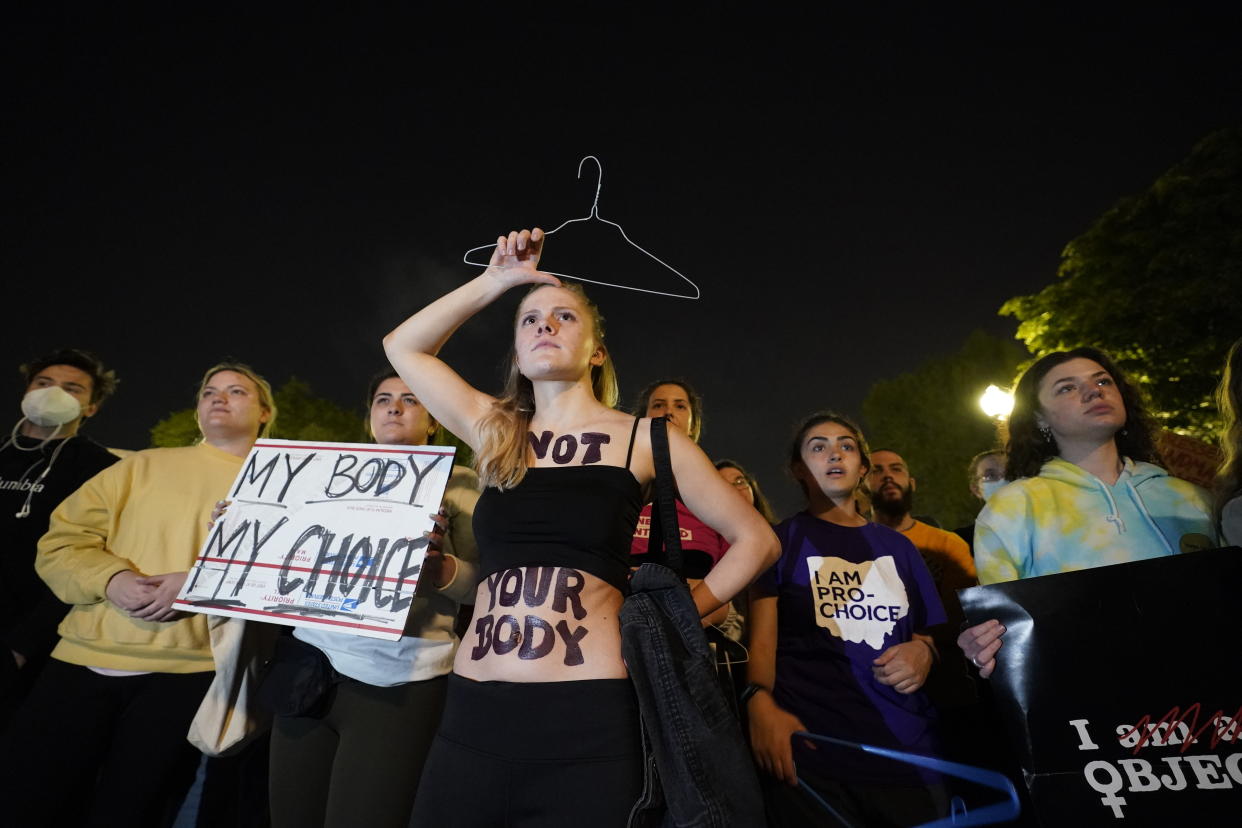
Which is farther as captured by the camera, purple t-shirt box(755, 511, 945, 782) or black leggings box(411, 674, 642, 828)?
purple t-shirt box(755, 511, 945, 782)

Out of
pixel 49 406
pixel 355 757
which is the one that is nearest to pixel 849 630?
pixel 355 757

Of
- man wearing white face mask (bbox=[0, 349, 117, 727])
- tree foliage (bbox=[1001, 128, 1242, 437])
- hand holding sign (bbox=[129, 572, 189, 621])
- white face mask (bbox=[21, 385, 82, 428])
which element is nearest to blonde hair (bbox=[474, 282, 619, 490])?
hand holding sign (bbox=[129, 572, 189, 621])

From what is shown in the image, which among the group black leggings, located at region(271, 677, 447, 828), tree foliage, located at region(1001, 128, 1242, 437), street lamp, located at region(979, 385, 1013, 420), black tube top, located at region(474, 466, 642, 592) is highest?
tree foliage, located at region(1001, 128, 1242, 437)

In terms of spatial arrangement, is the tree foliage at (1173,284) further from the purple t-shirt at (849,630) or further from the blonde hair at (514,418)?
the blonde hair at (514,418)

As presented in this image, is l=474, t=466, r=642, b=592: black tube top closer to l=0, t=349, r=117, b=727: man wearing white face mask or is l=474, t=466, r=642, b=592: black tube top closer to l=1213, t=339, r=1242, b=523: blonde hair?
l=1213, t=339, r=1242, b=523: blonde hair

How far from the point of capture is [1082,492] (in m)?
2.88

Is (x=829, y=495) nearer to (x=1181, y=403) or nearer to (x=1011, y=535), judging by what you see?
(x=1011, y=535)

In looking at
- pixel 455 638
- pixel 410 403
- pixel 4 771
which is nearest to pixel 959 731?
pixel 455 638

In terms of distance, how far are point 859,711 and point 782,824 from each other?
65 centimetres

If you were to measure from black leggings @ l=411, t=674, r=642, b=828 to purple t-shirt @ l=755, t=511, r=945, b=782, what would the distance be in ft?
5.40

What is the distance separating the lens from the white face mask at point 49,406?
13.9 ft

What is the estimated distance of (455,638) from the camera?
304 centimetres

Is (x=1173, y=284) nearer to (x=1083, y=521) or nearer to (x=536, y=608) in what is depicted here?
(x=1083, y=521)

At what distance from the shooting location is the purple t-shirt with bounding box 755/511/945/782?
10.3ft
